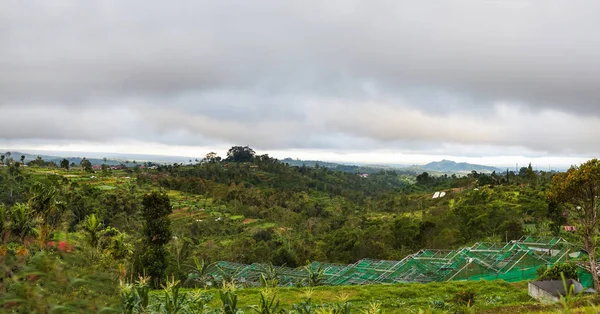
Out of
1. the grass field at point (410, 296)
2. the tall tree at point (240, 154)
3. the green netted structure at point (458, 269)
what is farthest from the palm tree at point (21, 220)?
the tall tree at point (240, 154)

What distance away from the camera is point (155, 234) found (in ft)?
73.7

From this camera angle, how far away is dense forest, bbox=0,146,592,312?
3.65 m

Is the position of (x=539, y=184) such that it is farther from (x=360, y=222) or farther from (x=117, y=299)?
(x=117, y=299)

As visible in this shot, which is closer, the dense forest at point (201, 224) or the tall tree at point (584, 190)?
the dense forest at point (201, 224)

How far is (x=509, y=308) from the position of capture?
41.5ft

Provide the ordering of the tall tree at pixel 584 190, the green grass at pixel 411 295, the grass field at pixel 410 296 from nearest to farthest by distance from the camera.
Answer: the tall tree at pixel 584 190 → the grass field at pixel 410 296 → the green grass at pixel 411 295

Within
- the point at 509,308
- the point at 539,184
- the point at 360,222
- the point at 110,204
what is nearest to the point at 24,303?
the point at 509,308

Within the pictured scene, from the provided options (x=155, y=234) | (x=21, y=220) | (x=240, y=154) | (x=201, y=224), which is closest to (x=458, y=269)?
(x=155, y=234)

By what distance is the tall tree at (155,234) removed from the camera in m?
22.0

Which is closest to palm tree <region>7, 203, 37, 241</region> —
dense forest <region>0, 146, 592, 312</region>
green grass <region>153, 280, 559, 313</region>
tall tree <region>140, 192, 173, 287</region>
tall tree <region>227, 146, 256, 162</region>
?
dense forest <region>0, 146, 592, 312</region>

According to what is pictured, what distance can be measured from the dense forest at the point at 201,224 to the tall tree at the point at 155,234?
60 millimetres

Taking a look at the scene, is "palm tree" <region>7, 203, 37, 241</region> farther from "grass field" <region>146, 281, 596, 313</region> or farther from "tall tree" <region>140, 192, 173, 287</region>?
"grass field" <region>146, 281, 596, 313</region>

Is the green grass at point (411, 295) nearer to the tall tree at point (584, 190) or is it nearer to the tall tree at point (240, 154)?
the tall tree at point (584, 190)

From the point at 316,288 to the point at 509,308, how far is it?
26.7ft
